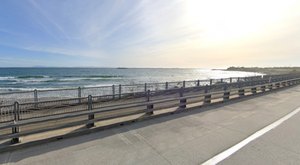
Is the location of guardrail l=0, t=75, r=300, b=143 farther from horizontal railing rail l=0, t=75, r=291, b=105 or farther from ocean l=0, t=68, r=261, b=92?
ocean l=0, t=68, r=261, b=92

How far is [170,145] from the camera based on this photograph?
474cm

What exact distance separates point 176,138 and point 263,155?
206cm

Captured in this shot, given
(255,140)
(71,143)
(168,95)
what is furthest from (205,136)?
(168,95)

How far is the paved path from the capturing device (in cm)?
399

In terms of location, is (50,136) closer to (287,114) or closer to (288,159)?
(288,159)

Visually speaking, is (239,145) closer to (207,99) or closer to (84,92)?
(207,99)

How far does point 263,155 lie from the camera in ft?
13.8

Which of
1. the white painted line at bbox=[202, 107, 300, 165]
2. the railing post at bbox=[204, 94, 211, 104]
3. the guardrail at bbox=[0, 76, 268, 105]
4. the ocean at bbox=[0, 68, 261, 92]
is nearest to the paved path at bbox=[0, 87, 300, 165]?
the white painted line at bbox=[202, 107, 300, 165]

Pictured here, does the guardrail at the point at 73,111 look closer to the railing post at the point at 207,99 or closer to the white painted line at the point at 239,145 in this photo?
the railing post at the point at 207,99

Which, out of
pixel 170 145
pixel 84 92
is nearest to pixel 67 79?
pixel 84 92

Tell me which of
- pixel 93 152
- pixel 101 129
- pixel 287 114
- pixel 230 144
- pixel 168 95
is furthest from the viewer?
pixel 168 95

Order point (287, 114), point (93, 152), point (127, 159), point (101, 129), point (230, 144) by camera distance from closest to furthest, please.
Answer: point (127, 159) < point (93, 152) < point (230, 144) < point (101, 129) < point (287, 114)

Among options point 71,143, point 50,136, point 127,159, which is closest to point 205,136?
point 127,159

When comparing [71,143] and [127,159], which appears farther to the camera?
[71,143]
